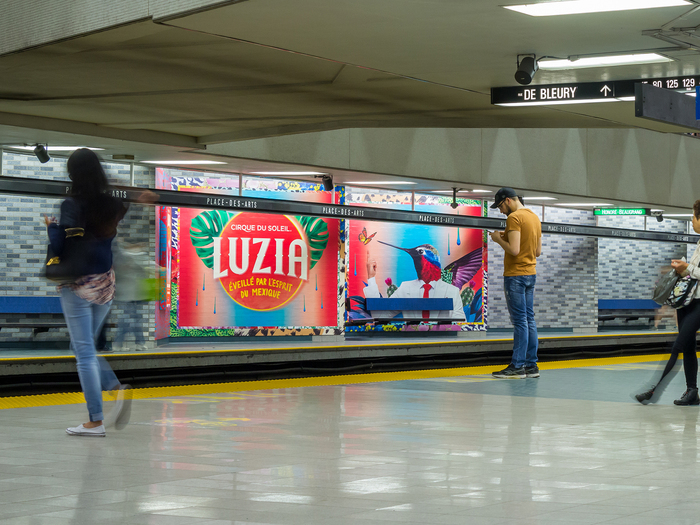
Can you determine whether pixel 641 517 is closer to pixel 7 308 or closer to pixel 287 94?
pixel 287 94

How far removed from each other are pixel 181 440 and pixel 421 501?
1.95m

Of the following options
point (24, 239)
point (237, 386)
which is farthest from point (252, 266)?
point (237, 386)

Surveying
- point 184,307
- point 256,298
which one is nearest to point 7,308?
point 184,307

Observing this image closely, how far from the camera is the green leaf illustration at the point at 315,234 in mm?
17422

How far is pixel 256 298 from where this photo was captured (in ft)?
55.6

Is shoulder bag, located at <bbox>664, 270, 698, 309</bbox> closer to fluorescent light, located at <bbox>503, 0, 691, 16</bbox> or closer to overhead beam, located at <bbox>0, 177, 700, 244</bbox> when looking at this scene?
fluorescent light, located at <bbox>503, 0, 691, 16</bbox>

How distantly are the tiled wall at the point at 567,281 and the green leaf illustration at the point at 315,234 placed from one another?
760 centimetres

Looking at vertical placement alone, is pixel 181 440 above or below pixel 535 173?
below

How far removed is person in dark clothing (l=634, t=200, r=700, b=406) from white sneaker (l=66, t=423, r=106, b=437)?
402 centimetres

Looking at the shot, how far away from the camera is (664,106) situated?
786 cm

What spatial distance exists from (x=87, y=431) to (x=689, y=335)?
4.33m

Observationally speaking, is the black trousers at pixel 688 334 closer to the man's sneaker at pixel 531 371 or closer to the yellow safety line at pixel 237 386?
the man's sneaker at pixel 531 371

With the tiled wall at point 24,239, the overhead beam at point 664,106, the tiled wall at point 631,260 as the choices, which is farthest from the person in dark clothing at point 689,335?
the tiled wall at point 631,260

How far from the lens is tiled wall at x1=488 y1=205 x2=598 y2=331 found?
2317 centimetres
